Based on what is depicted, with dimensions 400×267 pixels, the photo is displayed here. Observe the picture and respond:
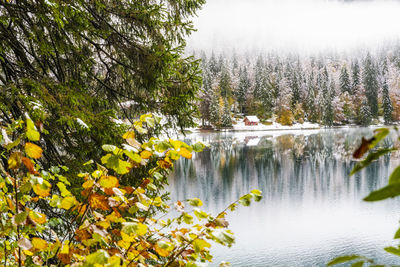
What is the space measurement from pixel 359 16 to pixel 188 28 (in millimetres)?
201132

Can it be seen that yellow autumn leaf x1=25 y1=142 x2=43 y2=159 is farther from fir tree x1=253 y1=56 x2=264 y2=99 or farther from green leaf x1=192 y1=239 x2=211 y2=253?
fir tree x1=253 y1=56 x2=264 y2=99

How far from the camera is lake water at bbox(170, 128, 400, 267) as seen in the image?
346 inches

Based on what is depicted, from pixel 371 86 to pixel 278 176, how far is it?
52.5m

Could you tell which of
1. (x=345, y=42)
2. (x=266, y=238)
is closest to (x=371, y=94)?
(x=266, y=238)

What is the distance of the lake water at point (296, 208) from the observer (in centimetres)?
879

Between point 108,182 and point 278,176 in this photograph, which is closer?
point 108,182

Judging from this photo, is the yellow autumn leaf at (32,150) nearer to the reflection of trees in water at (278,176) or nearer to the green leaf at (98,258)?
the green leaf at (98,258)

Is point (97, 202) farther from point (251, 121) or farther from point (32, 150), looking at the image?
point (251, 121)

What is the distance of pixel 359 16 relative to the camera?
17462 centimetres

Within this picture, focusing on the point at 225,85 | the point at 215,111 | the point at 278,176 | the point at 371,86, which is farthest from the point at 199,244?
the point at 371,86

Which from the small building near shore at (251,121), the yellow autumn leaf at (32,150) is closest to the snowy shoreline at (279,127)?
the small building near shore at (251,121)

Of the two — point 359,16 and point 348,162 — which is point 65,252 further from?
point 359,16

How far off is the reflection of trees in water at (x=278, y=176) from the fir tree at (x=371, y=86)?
39394 millimetres

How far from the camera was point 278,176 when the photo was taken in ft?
57.1
